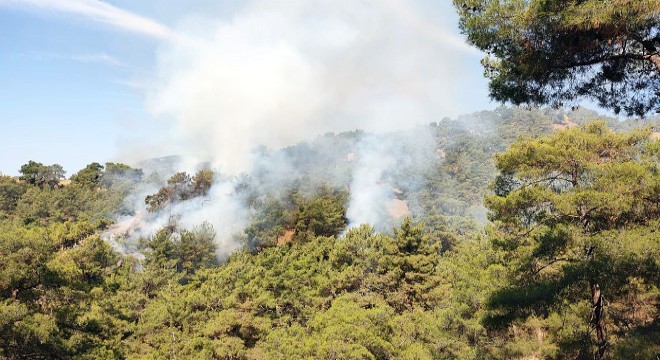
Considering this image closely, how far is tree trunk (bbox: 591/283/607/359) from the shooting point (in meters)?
8.66

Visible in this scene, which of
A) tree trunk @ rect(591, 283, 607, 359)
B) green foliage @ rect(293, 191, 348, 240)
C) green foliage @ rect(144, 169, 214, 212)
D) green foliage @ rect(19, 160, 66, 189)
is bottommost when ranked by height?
tree trunk @ rect(591, 283, 607, 359)

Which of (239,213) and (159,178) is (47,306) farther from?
(159,178)

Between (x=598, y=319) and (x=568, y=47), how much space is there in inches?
258

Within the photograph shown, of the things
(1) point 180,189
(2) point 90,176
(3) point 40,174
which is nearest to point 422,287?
(1) point 180,189

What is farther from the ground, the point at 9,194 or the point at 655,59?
the point at 9,194

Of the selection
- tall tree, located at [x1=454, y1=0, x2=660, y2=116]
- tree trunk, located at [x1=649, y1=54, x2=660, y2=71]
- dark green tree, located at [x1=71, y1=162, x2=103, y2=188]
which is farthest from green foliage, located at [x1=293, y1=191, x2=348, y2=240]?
dark green tree, located at [x1=71, y1=162, x2=103, y2=188]

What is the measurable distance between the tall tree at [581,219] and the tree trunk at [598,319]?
2cm

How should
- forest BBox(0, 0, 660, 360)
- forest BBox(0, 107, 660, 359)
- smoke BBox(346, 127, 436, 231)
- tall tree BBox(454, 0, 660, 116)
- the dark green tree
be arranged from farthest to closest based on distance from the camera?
the dark green tree, smoke BBox(346, 127, 436, 231), forest BBox(0, 107, 660, 359), forest BBox(0, 0, 660, 360), tall tree BBox(454, 0, 660, 116)

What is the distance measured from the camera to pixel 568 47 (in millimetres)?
5691

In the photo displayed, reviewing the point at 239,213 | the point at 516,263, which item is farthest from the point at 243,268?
the point at 239,213

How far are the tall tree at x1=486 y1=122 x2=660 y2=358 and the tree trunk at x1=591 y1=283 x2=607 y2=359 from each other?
23 mm

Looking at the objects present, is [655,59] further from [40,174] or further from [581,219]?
[40,174]

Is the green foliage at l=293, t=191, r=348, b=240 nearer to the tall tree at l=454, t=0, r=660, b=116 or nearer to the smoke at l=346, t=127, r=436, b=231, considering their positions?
the smoke at l=346, t=127, r=436, b=231

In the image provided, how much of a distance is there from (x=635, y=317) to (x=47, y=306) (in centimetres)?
1544
